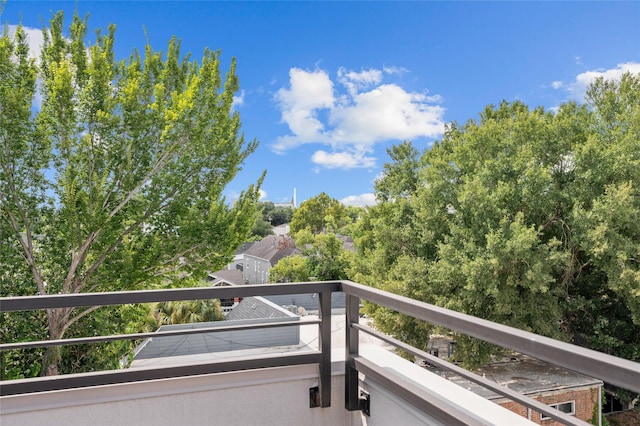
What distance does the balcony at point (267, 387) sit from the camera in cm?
168

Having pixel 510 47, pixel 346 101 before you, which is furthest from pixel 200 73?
pixel 346 101

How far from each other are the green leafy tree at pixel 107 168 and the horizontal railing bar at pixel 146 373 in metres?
4.74

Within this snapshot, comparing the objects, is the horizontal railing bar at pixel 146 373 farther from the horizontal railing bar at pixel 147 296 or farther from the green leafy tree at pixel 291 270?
the green leafy tree at pixel 291 270

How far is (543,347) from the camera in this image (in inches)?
42.4

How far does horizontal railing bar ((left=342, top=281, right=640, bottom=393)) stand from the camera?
2.91 feet

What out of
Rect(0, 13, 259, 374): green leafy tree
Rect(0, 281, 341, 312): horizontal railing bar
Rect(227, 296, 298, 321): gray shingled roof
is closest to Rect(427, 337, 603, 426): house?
Rect(227, 296, 298, 321): gray shingled roof

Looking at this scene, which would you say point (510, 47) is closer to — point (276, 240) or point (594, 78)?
point (594, 78)

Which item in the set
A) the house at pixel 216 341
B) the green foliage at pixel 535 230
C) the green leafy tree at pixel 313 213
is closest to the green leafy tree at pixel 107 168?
the house at pixel 216 341

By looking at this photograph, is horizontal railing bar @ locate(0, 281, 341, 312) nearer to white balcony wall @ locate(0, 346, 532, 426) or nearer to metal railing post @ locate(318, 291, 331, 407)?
metal railing post @ locate(318, 291, 331, 407)

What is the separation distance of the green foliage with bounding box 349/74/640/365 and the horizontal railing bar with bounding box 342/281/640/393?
953cm

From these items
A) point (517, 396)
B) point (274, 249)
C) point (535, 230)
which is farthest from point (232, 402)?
point (274, 249)

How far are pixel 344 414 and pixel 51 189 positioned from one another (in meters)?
6.30

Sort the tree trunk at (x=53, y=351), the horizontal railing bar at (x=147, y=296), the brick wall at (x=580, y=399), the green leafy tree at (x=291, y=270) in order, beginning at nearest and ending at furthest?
1. the horizontal railing bar at (x=147, y=296)
2. the tree trunk at (x=53, y=351)
3. the brick wall at (x=580, y=399)
4. the green leafy tree at (x=291, y=270)

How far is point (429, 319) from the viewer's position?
1.51 m
